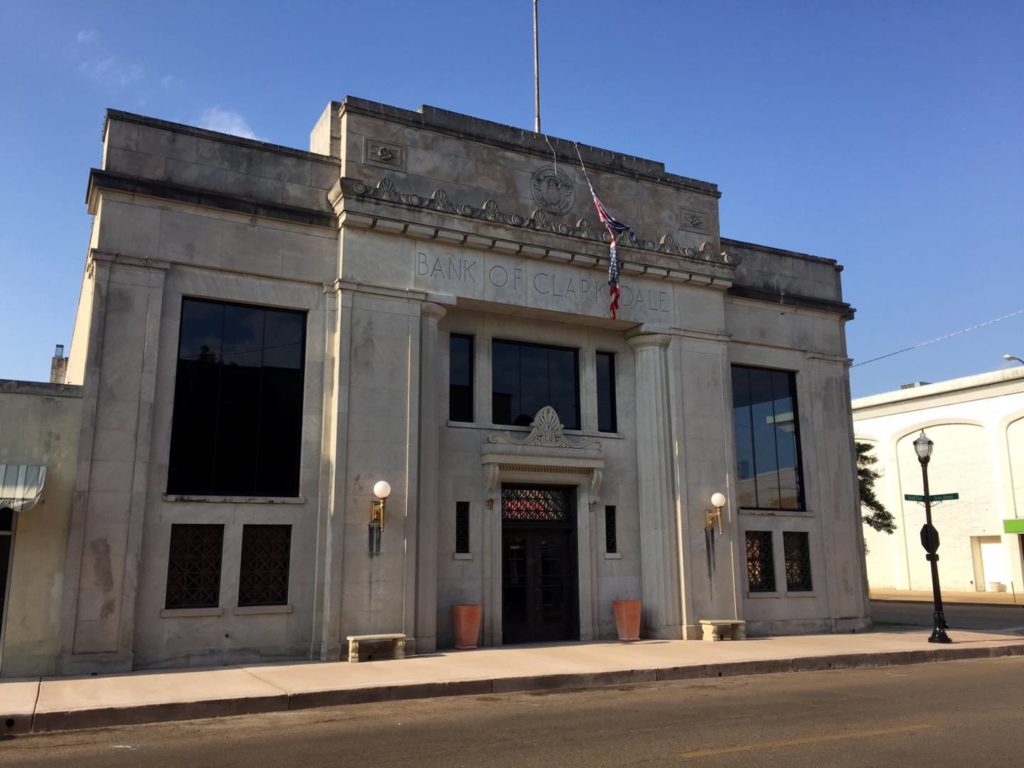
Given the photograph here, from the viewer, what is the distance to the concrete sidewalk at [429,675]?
436 inches

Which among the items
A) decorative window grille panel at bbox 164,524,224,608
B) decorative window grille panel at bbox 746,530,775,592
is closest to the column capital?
decorative window grille panel at bbox 746,530,775,592

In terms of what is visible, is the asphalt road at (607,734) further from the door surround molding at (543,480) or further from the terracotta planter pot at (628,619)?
the terracotta planter pot at (628,619)

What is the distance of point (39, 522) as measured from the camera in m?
14.4

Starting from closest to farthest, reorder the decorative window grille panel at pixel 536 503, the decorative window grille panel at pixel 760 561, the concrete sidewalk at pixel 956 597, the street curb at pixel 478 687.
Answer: the street curb at pixel 478 687 → the decorative window grille panel at pixel 536 503 → the decorative window grille panel at pixel 760 561 → the concrete sidewalk at pixel 956 597

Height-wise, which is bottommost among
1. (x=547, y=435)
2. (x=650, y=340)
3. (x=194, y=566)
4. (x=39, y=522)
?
(x=194, y=566)

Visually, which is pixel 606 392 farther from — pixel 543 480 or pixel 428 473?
pixel 428 473

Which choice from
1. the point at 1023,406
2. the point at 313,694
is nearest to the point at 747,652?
the point at 313,694

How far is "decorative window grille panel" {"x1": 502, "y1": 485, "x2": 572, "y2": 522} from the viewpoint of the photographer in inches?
760

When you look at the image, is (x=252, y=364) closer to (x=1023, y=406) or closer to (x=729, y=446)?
(x=729, y=446)

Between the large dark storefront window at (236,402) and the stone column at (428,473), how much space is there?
2515 millimetres

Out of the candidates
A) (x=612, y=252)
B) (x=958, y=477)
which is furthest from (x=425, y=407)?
(x=958, y=477)

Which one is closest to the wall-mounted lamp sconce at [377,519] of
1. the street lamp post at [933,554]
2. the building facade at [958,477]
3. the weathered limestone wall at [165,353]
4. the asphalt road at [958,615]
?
the weathered limestone wall at [165,353]

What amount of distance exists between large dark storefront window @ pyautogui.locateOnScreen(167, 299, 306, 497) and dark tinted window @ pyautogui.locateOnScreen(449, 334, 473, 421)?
11.4ft

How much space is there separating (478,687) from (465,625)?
452 centimetres
